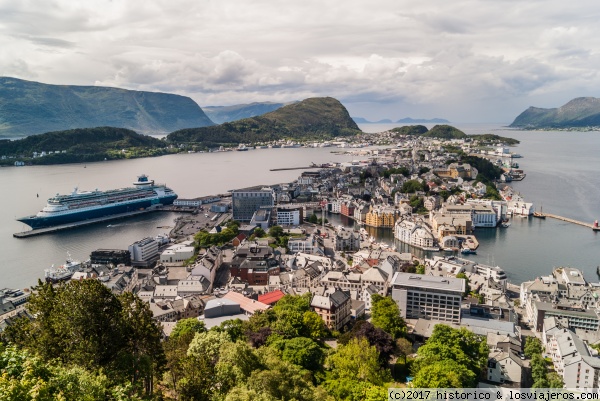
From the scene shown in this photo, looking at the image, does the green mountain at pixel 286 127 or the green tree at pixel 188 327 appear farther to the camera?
the green mountain at pixel 286 127

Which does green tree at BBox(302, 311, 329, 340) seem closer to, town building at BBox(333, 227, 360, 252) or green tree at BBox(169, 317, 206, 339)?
green tree at BBox(169, 317, 206, 339)

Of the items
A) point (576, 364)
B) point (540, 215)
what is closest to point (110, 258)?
point (576, 364)

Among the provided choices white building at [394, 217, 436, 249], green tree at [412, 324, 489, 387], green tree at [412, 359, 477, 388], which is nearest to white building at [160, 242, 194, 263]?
white building at [394, 217, 436, 249]

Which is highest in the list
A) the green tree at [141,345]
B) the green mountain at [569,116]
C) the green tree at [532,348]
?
the green mountain at [569,116]

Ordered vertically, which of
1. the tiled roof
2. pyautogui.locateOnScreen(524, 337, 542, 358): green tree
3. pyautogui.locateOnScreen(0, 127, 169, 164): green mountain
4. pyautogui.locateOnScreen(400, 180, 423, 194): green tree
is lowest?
pyautogui.locateOnScreen(524, 337, 542, 358): green tree

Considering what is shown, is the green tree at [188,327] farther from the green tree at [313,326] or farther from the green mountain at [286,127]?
the green mountain at [286,127]

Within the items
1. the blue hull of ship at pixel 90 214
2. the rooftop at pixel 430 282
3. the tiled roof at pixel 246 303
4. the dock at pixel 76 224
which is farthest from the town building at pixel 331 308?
the blue hull of ship at pixel 90 214

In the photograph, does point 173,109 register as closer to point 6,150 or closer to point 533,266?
point 6,150
